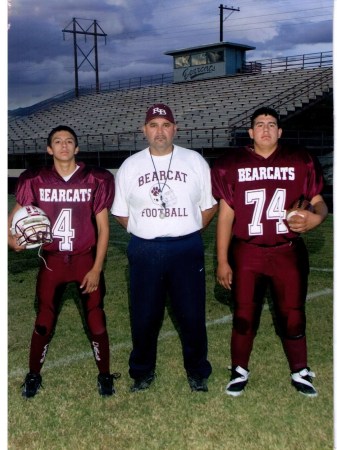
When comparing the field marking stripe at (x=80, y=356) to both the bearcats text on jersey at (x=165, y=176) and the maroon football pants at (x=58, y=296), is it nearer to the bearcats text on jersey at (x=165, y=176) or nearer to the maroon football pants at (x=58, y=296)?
the maroon football pants at (x=58, y=296)

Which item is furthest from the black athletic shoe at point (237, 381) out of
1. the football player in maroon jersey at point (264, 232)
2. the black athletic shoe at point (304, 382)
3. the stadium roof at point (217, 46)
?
the stadium roof at point (217, 46)

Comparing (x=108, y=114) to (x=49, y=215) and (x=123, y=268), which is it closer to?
(x=123, y=268)

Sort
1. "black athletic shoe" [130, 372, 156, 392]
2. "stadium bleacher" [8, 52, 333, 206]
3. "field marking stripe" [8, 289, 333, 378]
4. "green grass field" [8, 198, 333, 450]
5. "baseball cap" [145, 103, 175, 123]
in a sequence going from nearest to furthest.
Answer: "green grass field" [8, 198, 333, 450] → "baseball cap" [145, 103, 175, 123] → "black athletic shoe" [130, 372, 156, 392] → "field marking stripe" [8, 289, 333, 378] → "stadium bleacher" [8, 52, 333, 206]

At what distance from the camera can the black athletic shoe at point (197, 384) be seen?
3650mm

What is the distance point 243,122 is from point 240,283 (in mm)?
18439

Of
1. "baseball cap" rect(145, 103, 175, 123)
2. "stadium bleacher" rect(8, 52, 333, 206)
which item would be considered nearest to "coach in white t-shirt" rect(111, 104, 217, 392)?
"baseball cap" rect(145, 103, 175, 123)

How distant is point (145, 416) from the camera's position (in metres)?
3.29

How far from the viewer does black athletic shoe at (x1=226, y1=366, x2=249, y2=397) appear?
3586 millimetres

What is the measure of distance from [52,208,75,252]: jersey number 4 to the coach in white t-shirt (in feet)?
0.96

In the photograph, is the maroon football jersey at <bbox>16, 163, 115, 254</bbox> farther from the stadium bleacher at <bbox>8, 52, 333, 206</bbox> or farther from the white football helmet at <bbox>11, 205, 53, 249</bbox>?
the stadium bleacher at <bbox>8, 52, 333, 206</bbox>

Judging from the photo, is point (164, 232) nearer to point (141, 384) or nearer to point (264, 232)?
point (264, 232)

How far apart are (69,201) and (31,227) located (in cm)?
30

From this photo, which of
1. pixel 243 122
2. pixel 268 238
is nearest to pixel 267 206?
pixel 268 238

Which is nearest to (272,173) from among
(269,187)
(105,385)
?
(269,187)
